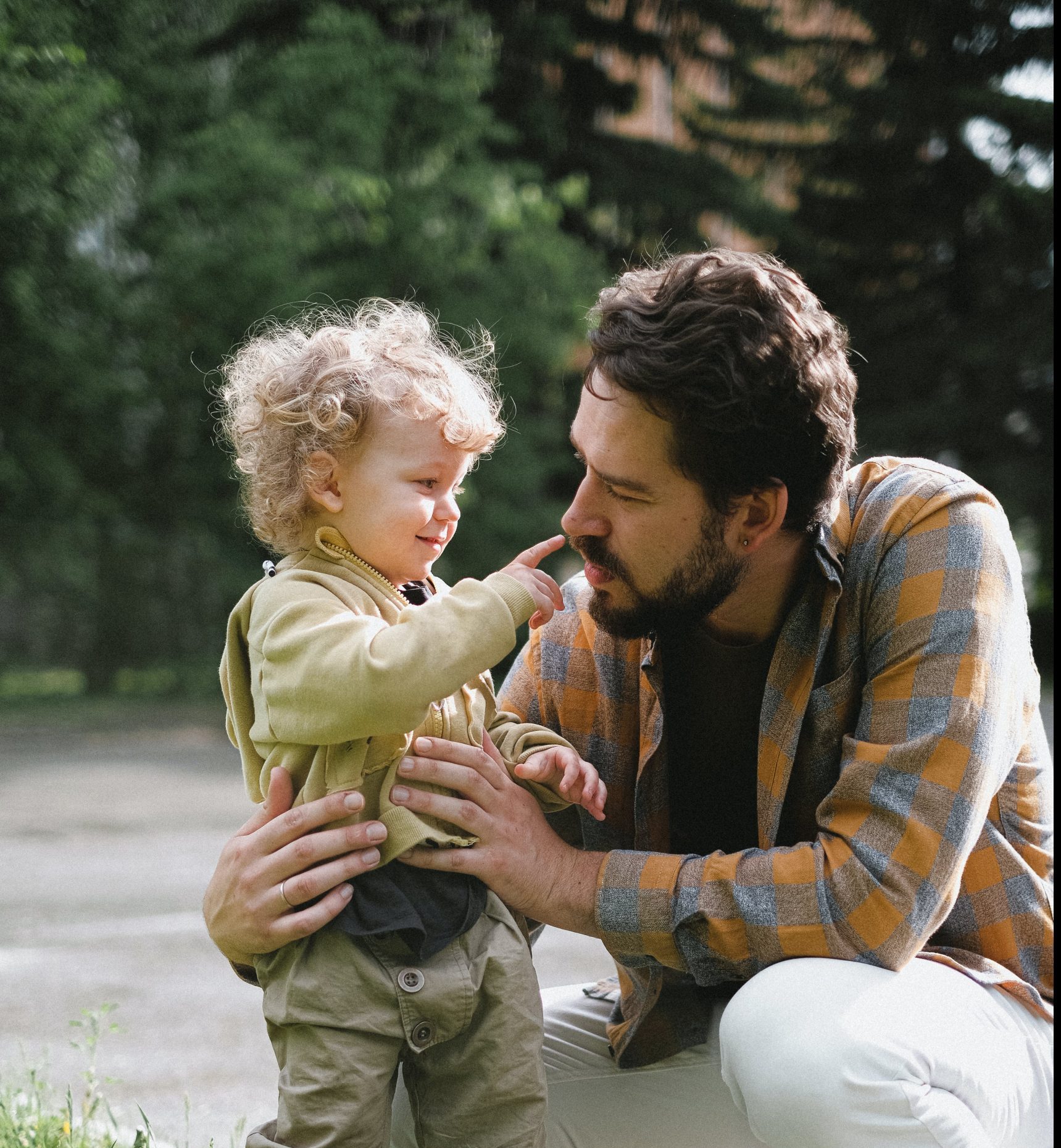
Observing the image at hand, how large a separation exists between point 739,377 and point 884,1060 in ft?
3.52

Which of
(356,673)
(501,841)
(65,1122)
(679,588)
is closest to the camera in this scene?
(356,673)

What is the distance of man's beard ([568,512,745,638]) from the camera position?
7.58 feet

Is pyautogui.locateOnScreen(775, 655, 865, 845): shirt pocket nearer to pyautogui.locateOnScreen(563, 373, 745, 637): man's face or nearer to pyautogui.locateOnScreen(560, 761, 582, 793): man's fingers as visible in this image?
pyautogui.locateOnScreen(563, 373, 745, 637): man's face

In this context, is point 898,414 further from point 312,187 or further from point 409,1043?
point 409,1043

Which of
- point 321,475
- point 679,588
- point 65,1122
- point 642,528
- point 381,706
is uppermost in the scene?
point 321,475

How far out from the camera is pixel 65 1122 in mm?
2650

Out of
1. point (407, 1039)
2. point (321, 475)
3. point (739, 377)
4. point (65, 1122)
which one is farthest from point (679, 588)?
point (65, 1122)

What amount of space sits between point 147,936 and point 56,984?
0.66 meters

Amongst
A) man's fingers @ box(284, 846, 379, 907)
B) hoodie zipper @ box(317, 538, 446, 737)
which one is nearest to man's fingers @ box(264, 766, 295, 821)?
man's fingers @ box(284, 846, 379, 907)

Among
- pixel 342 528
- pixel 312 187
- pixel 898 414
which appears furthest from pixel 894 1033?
pixel 898 414

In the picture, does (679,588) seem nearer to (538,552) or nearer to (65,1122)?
(538,552)

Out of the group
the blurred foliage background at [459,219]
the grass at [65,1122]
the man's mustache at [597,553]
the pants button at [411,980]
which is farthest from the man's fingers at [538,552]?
the blurred foliage background at [459,219]

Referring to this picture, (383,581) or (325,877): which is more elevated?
(383,581)

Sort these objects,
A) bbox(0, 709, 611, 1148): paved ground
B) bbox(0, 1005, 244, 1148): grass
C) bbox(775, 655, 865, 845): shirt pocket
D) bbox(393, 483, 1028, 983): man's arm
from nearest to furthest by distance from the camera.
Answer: bbox(393, 483, 1028, 983): man's arm, bbox(775, 655, 865, 845): shirt pocket, bbox(0, 1005, 244, 1148): grass, bbox(0, 709, 611, 1148): paved ground
